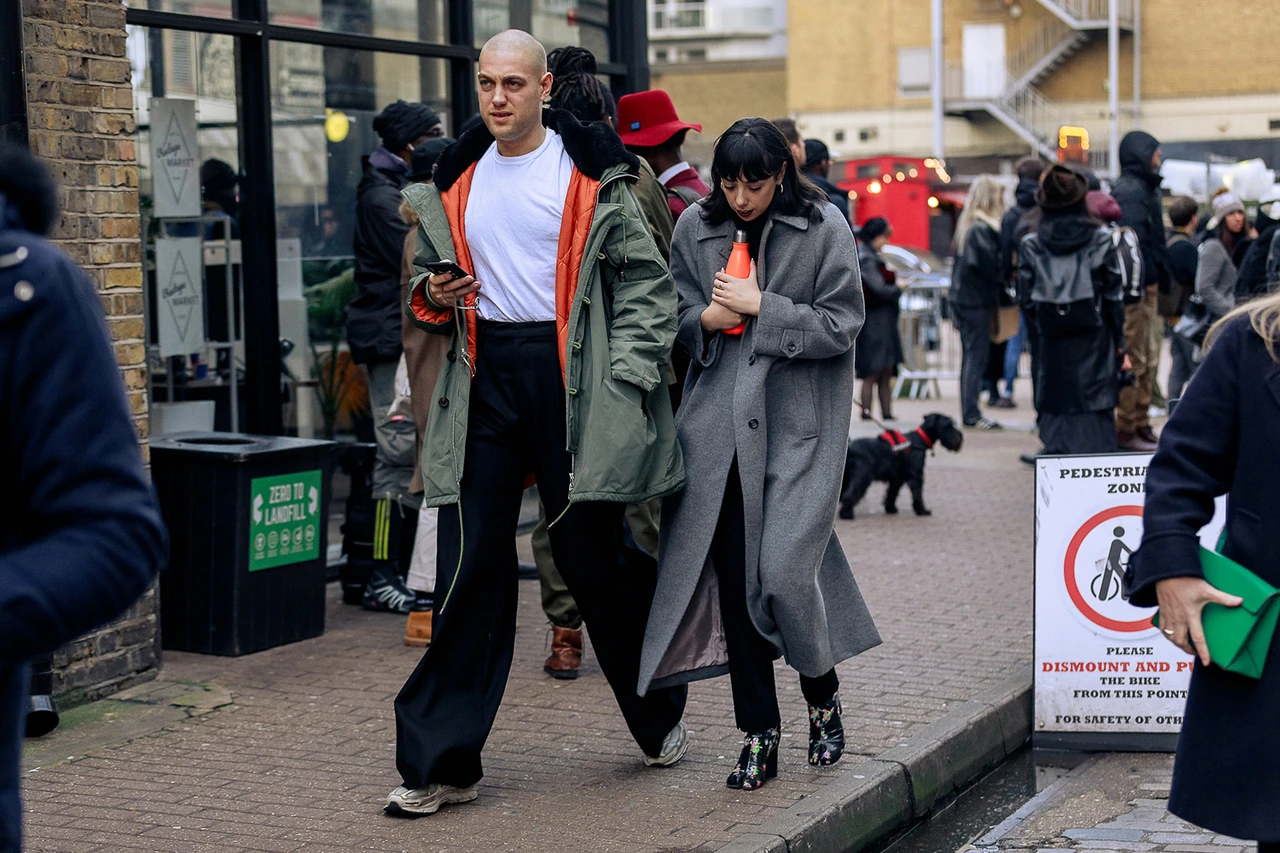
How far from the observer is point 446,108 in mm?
9008

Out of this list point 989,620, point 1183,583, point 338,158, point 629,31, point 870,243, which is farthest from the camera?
point 870,243

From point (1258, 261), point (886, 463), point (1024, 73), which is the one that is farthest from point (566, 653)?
point (1024, 73)

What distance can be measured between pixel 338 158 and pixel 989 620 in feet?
12.7

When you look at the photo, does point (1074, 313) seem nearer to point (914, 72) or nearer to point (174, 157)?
point (174, 157)

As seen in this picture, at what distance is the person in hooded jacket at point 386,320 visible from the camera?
713 centimetres

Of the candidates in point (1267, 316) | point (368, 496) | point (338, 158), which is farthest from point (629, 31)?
point (1267, 316)

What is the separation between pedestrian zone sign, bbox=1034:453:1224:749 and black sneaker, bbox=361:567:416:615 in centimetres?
279

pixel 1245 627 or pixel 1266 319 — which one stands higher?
pixel 1266 319

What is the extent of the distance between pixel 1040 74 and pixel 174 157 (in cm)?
4113

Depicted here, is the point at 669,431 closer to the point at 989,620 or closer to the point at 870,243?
the point at 989,620

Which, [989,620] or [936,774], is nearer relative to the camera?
[936,774]

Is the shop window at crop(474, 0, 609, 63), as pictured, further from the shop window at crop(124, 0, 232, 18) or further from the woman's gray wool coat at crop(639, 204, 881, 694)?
the woman's gray wool coat at crop(639, 204, 881, 694)

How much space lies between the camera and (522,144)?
4723 millimetres

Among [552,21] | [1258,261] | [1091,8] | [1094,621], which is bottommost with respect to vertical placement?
[1094,621]
